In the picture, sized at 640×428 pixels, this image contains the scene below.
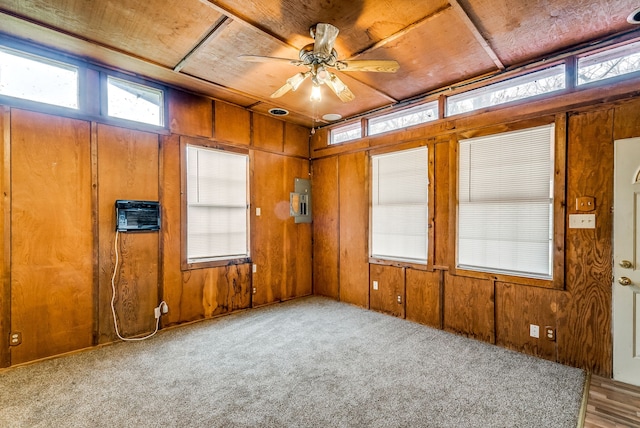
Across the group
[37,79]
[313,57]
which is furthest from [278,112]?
[37,79]

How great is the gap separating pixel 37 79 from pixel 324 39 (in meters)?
2.94

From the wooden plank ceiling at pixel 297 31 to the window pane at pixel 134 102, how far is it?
0.24 meters

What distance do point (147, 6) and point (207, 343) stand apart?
3.29 metres

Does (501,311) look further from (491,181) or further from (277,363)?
(277,363)

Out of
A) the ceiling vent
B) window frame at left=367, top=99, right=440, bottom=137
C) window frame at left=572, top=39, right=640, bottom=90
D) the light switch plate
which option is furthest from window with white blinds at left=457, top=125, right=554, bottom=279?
the ceiling vent

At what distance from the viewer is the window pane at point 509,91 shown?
3127mm

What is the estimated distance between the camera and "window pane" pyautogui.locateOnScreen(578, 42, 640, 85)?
271cm

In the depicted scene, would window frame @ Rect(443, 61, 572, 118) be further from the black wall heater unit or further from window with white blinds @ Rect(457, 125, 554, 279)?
the black wall heater unit

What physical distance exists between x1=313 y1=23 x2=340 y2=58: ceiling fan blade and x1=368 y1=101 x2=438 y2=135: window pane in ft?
6.69

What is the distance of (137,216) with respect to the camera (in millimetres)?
3607

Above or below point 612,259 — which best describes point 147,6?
above

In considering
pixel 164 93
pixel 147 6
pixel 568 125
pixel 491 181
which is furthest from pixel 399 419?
pixel 164 93

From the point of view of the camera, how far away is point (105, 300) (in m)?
3.43

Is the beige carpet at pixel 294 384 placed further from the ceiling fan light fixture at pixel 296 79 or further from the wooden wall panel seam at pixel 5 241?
the ceiling fan light fixture at pixel 296 79
